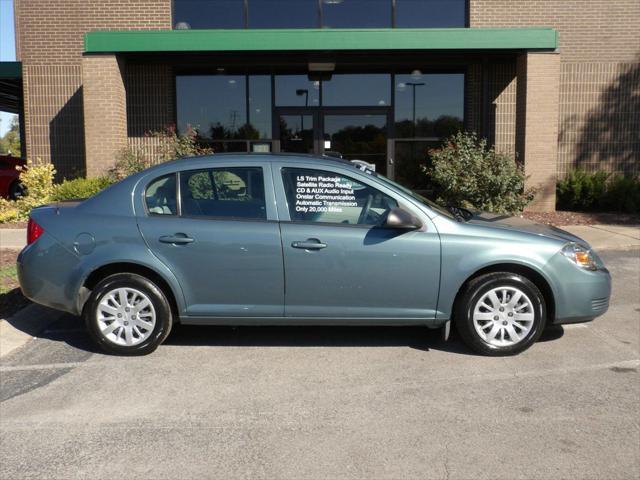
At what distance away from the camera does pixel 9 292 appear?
7.11 meters

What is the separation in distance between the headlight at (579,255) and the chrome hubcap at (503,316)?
1.71 ft

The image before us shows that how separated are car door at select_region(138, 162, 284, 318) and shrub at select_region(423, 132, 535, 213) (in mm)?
7540

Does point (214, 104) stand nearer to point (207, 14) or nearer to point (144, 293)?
point (207, 14)

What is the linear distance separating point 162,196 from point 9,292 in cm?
292

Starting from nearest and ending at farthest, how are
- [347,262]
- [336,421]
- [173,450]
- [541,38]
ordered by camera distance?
[173,450]
[336,421]
[347,262]
[541,38]

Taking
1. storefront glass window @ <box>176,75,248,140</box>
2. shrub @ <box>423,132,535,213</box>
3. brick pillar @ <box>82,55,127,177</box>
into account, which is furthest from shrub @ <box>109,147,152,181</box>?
shrub @ <box>423,132,535,213</box>

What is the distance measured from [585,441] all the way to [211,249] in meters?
3.06

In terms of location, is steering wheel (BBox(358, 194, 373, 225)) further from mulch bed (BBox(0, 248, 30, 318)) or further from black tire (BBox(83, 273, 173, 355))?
mulch bed (BBox(0, 248, 30, 318))

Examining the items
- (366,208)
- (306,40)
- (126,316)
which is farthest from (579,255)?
(306,40)

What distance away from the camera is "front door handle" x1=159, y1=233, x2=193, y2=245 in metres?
5.18

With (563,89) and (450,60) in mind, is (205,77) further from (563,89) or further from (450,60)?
(563,89)

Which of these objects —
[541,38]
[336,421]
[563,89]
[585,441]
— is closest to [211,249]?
[336,421]

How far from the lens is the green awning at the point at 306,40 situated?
1301 cm

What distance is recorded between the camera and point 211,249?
517 centimetres
